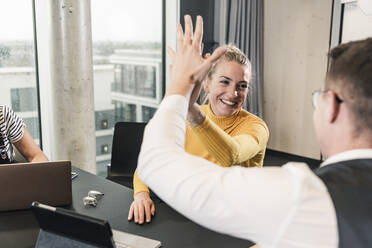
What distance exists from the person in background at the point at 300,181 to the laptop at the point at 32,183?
2.72 feet

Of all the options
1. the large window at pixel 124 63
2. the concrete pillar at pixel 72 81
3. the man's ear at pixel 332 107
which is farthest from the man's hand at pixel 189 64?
the large window at pixel 124 63

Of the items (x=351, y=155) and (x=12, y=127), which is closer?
(x=351, y=155)

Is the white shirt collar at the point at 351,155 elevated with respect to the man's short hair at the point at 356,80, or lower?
lower

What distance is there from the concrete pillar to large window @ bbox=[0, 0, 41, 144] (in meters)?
0.44

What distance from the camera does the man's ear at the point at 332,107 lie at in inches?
27.0

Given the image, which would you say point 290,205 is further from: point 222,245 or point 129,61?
point 129,61

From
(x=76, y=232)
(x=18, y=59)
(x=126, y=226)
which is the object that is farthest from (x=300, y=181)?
(x=18, y=59)

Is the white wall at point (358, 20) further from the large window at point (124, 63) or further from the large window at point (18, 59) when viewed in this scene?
the large window at point (18, 59)

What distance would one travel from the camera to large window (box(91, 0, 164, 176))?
394 cm

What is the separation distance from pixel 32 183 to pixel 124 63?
2.87 meters

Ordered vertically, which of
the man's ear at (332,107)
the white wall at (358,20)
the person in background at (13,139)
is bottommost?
the person in background at (13,139)

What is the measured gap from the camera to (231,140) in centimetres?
119

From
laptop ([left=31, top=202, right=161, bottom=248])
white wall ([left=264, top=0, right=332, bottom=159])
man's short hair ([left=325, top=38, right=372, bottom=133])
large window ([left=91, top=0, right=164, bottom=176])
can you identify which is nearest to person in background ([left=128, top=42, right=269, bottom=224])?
laptop ([left=31, top=202, right=161, bottom=248])

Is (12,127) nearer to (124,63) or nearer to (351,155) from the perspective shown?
(351,155)
